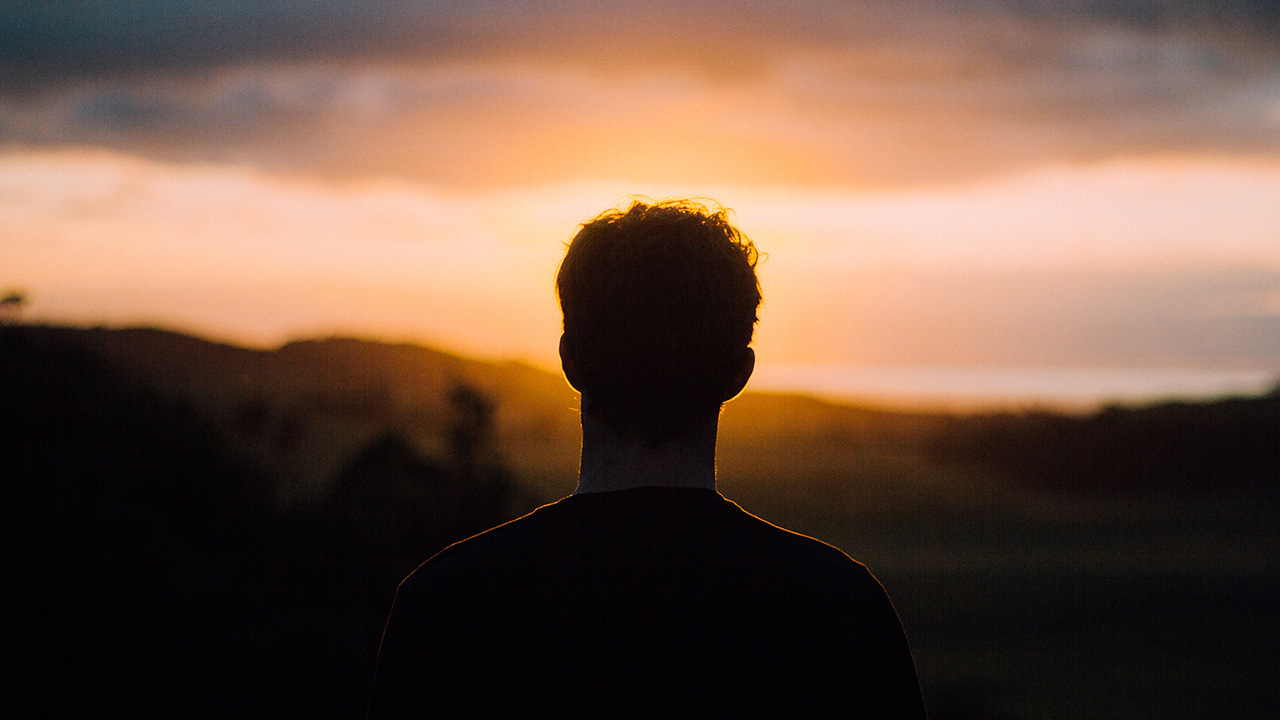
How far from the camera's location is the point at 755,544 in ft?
6.18

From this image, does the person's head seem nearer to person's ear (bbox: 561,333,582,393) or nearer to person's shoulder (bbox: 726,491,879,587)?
person's ear (bbox: 561,333,582,393)

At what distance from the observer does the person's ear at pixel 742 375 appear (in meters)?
2.13

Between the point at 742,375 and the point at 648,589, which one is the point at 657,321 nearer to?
the point at 742,375

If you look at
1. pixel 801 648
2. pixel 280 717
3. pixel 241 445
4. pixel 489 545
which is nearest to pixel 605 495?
pixel 489 545

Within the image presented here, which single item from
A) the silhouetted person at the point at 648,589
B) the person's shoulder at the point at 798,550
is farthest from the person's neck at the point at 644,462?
the person's shoulder at the point at 798,550

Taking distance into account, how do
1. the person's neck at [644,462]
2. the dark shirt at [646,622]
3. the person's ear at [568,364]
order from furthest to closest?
the person's ear at [568,364], the person's neck at [644,462], the dark shirt at [646,622]

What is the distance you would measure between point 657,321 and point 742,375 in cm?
27

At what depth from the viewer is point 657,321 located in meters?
2.06

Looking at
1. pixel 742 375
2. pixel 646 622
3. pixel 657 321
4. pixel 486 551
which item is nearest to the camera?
pixel 646 622

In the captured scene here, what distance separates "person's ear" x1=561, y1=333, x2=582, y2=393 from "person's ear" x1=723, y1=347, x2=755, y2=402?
369mm

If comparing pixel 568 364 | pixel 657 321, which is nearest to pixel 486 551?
pixel 568 364

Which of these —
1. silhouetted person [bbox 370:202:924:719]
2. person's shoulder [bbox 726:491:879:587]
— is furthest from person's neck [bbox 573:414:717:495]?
person's shoulder [bbox 726:491:879:587]

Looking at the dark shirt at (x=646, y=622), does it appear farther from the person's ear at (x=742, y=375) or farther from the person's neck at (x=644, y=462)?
the person's ear at (x=742, y=375)

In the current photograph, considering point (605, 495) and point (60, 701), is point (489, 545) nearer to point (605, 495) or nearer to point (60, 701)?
point (605, 495)
